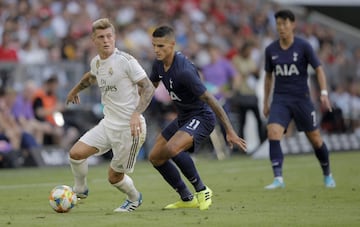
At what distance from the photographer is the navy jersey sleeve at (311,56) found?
1480 centimetres

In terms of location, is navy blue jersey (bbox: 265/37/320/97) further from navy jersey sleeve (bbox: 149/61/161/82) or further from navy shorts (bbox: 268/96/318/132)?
navy jersey sleeve (bbox: 149/61/161/82)

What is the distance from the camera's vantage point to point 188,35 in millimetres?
26922

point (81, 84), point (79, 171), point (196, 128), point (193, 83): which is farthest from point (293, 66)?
point (79, 171)

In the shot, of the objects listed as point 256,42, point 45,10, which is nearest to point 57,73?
point 45,10

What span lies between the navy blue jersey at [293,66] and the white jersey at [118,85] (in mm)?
3946

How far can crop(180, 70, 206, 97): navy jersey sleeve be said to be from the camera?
11.4 metres

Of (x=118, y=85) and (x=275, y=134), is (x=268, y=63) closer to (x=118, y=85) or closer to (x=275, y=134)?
(x=275, y=134)

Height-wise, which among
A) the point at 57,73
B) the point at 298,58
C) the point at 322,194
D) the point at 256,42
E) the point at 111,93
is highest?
the point at 111,93

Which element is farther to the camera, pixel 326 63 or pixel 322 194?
pixel 326 63

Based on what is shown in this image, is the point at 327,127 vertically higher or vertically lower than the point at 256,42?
lower

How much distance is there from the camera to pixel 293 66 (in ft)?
49.2

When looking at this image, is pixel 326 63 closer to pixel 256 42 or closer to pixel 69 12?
pixel 256 42

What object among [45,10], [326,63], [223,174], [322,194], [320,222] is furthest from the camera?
[326,63]

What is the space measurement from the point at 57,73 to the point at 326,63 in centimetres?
1010
